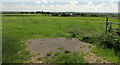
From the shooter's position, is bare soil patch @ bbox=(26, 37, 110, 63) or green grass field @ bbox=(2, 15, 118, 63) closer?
bare soil patch @ bbox=(26, 37, 110, 63)

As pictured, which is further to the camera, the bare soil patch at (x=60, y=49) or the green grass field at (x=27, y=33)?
the green grass field at (x=27, y=33)

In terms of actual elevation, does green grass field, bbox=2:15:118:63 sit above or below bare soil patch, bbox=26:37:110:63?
above

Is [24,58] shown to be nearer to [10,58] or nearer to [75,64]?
[10,58]

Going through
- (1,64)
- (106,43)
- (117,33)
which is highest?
(117,33)

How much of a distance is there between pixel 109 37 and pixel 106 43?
2.01 feet

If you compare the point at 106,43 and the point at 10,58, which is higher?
the point at 106,43

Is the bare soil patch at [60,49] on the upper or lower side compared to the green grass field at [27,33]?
lower

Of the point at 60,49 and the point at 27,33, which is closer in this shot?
the point at 60,49

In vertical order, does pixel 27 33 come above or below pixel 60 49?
above

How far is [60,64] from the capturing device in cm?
548

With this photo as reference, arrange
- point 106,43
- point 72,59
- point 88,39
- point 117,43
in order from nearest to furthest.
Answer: point 72,59
point 117,43
point 106,43
point 88,39

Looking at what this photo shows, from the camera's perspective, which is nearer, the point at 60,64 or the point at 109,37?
the point at 60,64

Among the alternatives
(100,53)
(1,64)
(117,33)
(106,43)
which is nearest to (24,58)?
(1,64)

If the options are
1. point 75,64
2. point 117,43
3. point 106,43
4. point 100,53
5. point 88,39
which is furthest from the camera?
point 88,39
